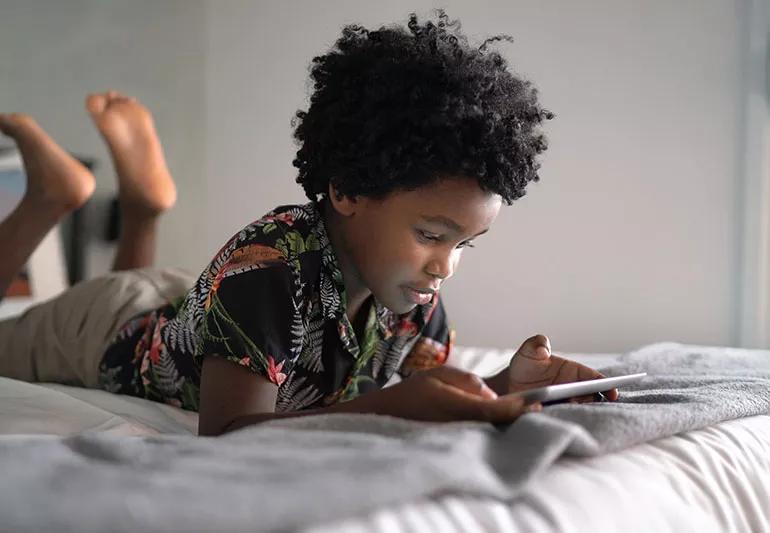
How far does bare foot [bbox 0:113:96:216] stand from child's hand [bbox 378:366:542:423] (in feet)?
4.43

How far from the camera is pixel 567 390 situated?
A: 793mm

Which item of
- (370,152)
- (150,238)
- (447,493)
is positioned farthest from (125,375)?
(447,493)

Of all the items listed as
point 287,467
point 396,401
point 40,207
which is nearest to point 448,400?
point 396,401

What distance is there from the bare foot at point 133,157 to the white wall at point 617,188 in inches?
30.2

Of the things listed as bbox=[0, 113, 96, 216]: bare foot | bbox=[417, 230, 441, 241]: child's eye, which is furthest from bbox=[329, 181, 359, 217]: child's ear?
bbox=[0, 113, 96, 216]: bare foot

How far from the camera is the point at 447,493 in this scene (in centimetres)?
59

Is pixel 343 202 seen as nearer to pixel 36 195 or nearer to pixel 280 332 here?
pixel 280 332

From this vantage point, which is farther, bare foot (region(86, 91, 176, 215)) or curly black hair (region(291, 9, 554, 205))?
bare foot (region(86, 91, 176, 215))

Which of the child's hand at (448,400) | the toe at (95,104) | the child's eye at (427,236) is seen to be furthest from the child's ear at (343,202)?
the toe at (95,104)

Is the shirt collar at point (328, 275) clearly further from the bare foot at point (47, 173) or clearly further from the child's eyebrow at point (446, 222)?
the bare foot at point (47, 173)

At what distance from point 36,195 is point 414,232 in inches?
46.8

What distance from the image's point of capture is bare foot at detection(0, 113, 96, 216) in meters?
1.95

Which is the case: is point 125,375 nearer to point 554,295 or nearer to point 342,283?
point 342,283

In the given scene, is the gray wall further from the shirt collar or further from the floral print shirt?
the shirt collar
